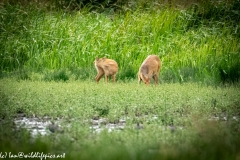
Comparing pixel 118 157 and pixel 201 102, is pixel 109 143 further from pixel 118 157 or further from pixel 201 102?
pixel 201 102

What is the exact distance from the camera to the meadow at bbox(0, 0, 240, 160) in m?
4.66

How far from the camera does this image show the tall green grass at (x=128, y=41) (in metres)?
10.9

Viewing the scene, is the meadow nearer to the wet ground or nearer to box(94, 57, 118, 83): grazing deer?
the wet ground

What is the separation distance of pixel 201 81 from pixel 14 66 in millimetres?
4324

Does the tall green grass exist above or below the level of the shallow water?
below

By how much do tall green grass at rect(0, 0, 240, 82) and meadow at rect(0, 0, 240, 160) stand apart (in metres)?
0.03

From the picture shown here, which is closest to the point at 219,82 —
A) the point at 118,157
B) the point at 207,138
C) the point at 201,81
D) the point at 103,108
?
the point at 201,81

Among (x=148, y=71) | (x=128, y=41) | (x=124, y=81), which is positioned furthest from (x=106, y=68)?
(x=128, y=41)

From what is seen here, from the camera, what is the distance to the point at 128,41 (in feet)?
40.9

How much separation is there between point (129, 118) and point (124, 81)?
14.0 ft

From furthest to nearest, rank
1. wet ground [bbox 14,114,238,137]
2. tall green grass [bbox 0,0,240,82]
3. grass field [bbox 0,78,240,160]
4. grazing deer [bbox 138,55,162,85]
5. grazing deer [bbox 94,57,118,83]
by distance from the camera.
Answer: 1. tall green grass [bbox 0,0,240,82]
2. grazing deer [bbox 94,57,118,83]
3. grazing deer [bbox 138,55,162,85]
4. wet ground [bbox 14,114,238,137]
5. grass field [bbox 0,78,240,160]

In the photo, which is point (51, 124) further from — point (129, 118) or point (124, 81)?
point (124, 81)

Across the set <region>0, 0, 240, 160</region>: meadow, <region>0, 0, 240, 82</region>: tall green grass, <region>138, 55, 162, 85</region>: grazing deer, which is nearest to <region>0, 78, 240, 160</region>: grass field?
<region>0, 0, 240, 160</region>: meadow

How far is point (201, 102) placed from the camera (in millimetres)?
7543
